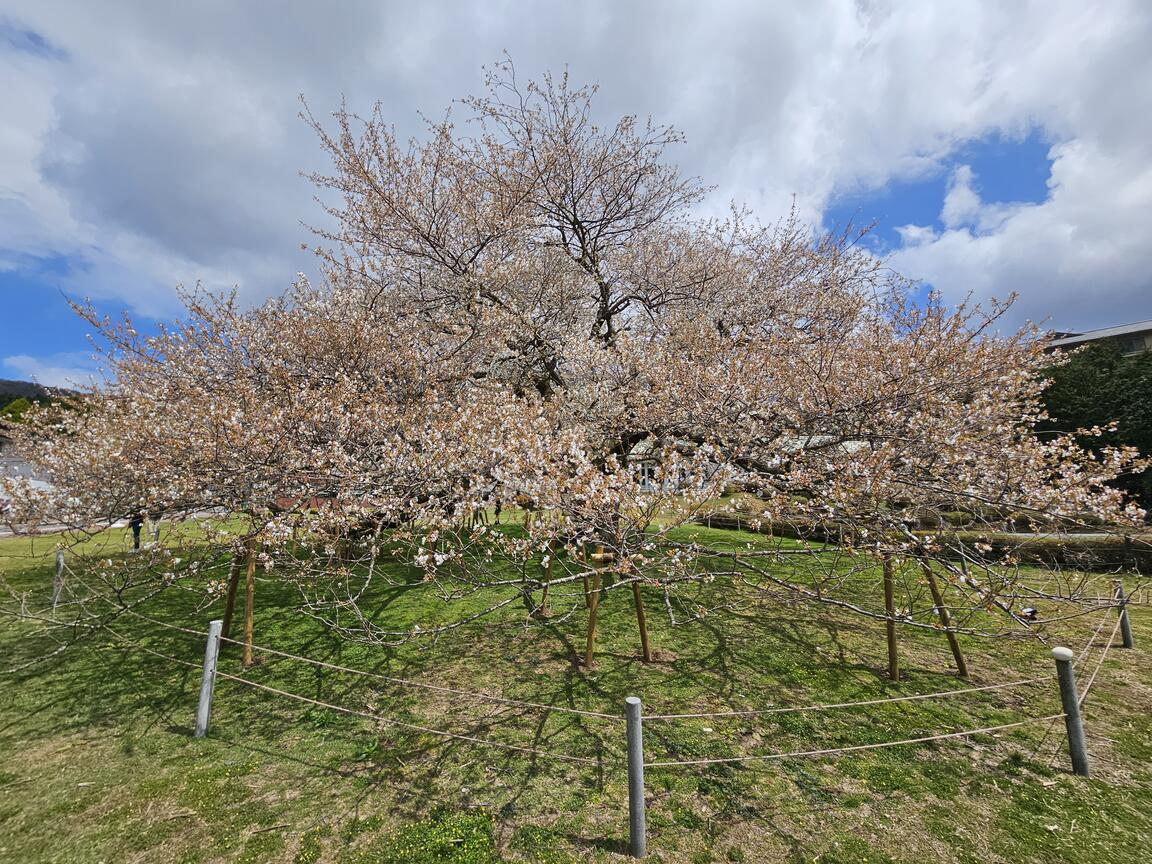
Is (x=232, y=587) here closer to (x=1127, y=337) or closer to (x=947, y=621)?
(x=947, y=621)

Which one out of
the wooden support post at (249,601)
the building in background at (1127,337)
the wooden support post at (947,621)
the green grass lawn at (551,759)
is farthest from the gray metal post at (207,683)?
the building in background at (1127,337)

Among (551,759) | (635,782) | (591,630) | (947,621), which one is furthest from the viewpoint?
(591,630)

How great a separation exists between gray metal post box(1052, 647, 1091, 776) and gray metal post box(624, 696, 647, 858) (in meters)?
3.54

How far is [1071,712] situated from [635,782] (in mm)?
3797

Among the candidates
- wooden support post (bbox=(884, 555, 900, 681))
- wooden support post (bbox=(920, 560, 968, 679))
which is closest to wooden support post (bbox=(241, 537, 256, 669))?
wooden support post (bbox=(884, 555, 900, 681))

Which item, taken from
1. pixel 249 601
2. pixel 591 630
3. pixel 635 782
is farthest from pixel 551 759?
pixel 249 601

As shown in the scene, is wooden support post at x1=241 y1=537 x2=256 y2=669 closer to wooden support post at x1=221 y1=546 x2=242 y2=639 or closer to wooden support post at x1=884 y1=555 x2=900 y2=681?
wooden support post at x1=221 y1=546 x2=242 y2=639

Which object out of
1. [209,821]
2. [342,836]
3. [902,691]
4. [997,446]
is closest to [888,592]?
[902,691]

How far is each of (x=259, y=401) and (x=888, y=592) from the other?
27.5ft

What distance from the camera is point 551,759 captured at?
172 inches

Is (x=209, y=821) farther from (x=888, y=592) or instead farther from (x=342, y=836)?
(x=888, y=592)

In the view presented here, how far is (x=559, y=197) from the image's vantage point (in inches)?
422

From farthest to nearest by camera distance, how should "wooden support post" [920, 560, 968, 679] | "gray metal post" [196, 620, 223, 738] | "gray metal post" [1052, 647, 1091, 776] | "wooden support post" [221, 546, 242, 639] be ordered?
"wooden support post" [221, 546, 242, 639] < "wooden support post" [920, 560, 968, 679] < "gray metal post" [196, 620, 223, 738] < "gray metal post" [1052, 647, 1091, 776]

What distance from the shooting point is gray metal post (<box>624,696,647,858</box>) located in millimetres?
3266
